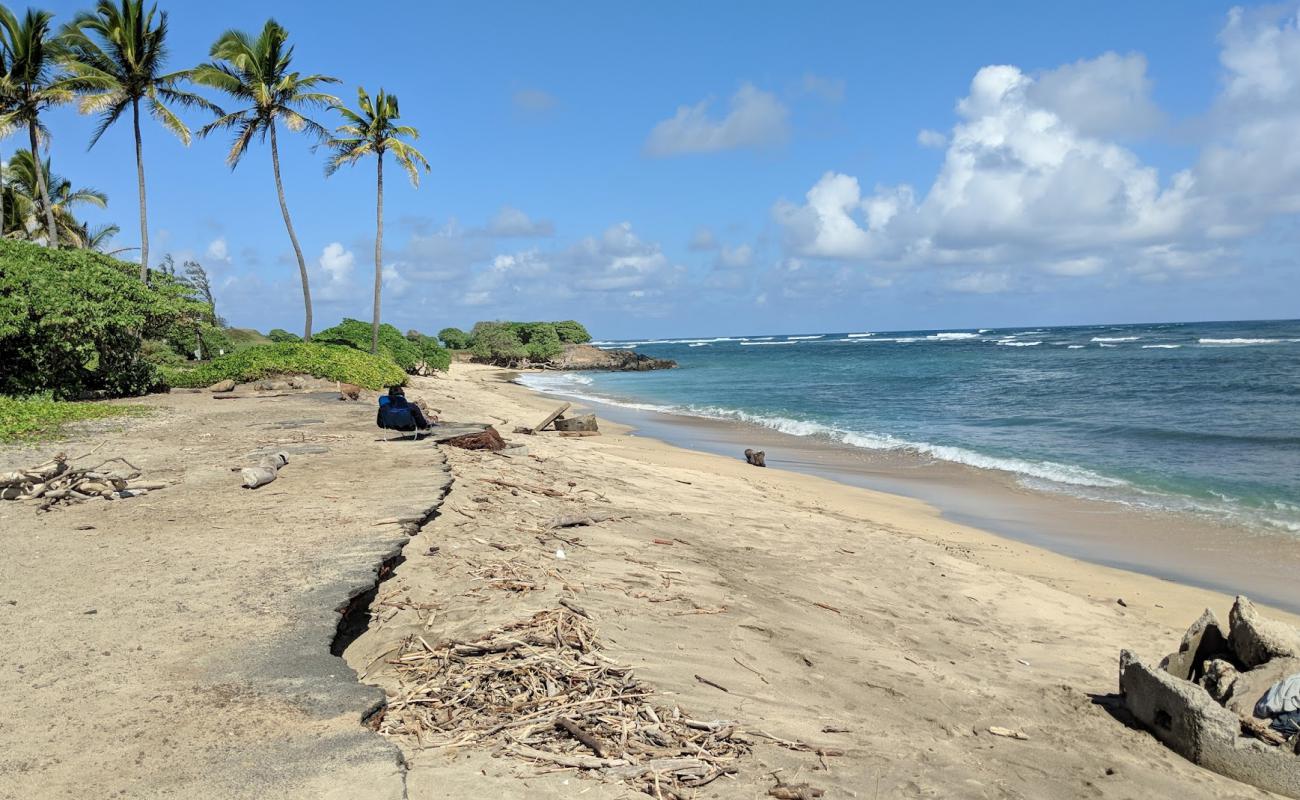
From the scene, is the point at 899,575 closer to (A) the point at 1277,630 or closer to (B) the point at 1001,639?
(B) the point at 1001,639

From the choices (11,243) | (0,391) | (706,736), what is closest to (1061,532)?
(706,736)

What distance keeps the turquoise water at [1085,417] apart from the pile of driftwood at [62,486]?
1353cm

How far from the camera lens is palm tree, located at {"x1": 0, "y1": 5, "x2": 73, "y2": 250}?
875 inches

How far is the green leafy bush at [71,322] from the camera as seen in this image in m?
14.3

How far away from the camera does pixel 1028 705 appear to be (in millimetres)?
4875

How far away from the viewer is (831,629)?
575 cm

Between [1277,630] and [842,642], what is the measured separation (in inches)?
105

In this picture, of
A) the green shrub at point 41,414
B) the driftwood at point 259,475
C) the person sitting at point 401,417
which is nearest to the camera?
the driftwood at point 259,475

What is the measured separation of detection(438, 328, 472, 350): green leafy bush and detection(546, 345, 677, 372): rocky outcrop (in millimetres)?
12375

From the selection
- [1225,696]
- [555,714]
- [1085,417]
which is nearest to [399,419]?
[555,714]

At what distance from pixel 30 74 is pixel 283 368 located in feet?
41.0

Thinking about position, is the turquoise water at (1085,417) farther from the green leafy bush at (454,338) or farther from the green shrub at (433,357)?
the green leafy bush at (454,338)

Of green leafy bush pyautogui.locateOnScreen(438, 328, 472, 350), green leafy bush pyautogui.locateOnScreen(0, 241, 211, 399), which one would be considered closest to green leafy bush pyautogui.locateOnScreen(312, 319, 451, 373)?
green leafy bush pyautogui.locateOnScreen(0, 241, 211, 399)

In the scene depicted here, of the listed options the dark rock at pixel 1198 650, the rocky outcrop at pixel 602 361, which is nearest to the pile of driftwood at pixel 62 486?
the dark rock at pixel 1198 650
